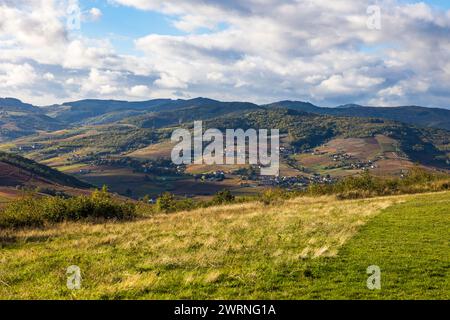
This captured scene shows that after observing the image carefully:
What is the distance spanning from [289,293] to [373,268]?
4690 millimetres

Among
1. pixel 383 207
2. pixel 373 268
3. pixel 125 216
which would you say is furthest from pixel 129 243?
pixel 383 207

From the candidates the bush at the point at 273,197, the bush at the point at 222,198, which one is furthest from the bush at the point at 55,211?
the bush at the point at 222,198

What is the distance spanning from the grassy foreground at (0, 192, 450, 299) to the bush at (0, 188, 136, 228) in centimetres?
730

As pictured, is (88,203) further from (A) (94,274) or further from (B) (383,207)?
(B) (383,207)

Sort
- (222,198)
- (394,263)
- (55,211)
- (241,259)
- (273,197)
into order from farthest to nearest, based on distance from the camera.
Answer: (222,198) < (273,197) < (55,211) < (241,259) < (394,263)

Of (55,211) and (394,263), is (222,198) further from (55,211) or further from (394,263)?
(394,263)

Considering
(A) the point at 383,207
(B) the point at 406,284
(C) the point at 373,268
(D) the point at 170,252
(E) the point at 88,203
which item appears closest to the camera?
(B) the point at 406,284

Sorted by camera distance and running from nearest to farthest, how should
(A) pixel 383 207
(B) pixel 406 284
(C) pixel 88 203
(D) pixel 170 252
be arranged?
(B) pixel 406 284 < (D) pixel 170 252 < (A) pixel 383 207 < (C) pixel 88 203

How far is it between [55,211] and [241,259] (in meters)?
26.6

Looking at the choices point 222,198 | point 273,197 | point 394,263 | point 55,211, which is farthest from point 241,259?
point 222,198

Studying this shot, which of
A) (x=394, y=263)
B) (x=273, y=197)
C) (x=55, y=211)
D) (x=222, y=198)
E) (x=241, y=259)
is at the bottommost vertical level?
(x=222, y=198)

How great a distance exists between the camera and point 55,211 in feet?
129

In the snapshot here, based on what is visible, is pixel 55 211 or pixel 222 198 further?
pixel 222 198

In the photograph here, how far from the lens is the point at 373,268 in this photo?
16.6 metres
